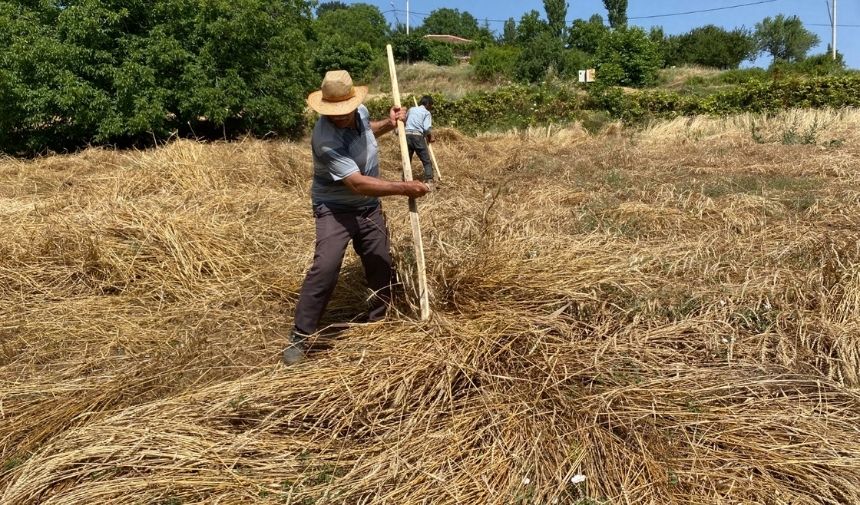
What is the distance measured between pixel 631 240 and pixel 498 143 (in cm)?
733

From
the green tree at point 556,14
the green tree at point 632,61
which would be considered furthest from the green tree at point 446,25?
the green tree at point 632,61

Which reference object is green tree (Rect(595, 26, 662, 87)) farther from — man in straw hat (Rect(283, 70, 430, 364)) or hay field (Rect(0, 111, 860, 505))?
man in straw hat (Rect(283, 70, 430, 364))

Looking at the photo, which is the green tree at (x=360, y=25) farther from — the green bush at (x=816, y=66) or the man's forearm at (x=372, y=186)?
the man's forearm at (x=372, y=186)

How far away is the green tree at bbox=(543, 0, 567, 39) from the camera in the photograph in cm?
4006

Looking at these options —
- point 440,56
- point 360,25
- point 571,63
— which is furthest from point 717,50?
point 360,25

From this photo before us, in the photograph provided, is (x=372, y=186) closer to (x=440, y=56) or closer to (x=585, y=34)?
(x=440, y=56)

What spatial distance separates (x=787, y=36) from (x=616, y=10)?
10911 mm

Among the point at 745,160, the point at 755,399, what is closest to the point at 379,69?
the point at 745,160

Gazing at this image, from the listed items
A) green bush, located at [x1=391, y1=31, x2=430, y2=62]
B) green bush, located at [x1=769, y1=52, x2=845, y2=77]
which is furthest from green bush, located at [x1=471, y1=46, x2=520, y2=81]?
green bush, located at [x1=769, y1=52, x2=845, y2=77]

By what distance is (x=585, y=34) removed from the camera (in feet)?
120

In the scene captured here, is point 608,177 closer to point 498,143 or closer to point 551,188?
point 551,188

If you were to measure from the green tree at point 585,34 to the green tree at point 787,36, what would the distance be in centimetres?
993

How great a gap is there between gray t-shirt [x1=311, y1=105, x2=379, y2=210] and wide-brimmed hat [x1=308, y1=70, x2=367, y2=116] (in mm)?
88

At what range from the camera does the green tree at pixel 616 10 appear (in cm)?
4025
